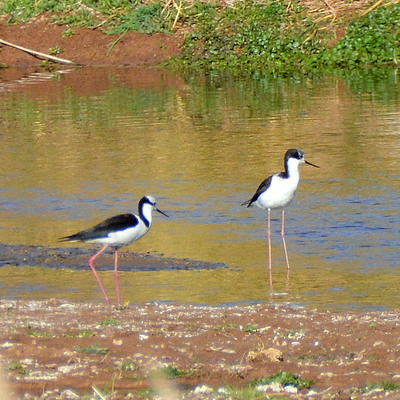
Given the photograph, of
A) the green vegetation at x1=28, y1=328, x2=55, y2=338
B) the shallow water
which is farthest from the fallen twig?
the green vegetation at x1=28, y1=328, x2=55, y2=338

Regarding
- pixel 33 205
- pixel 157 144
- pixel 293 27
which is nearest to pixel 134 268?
pixel 33 205

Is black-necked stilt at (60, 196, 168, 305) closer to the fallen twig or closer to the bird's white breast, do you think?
the bird's white breast

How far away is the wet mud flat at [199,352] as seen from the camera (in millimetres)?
6613

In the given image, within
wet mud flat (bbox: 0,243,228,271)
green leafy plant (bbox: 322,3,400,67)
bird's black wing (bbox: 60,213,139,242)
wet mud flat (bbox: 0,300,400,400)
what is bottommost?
wet mud flat (bbox: 0,243,228,271)

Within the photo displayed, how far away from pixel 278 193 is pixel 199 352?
5.14 meters

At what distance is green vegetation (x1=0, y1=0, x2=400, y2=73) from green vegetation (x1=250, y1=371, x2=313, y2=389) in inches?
937

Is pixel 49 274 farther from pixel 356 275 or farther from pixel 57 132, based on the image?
pixel 57 132

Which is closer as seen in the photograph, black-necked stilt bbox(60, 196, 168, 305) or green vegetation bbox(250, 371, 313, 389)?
green vegetation bbox(250, 371, 313, 389)

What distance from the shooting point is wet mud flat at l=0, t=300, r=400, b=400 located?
6.61 metres

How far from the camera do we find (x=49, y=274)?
11625 millimetres

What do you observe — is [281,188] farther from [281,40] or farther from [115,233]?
[281,40]

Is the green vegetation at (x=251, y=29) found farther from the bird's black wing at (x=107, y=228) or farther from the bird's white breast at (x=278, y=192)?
the bird's black wing at (x=107, y=228)

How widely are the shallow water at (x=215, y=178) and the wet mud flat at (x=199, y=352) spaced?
1472 mm

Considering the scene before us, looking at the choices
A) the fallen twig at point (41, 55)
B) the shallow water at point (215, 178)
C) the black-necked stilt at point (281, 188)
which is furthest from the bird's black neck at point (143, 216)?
the fallen twig at point (41, 55)
